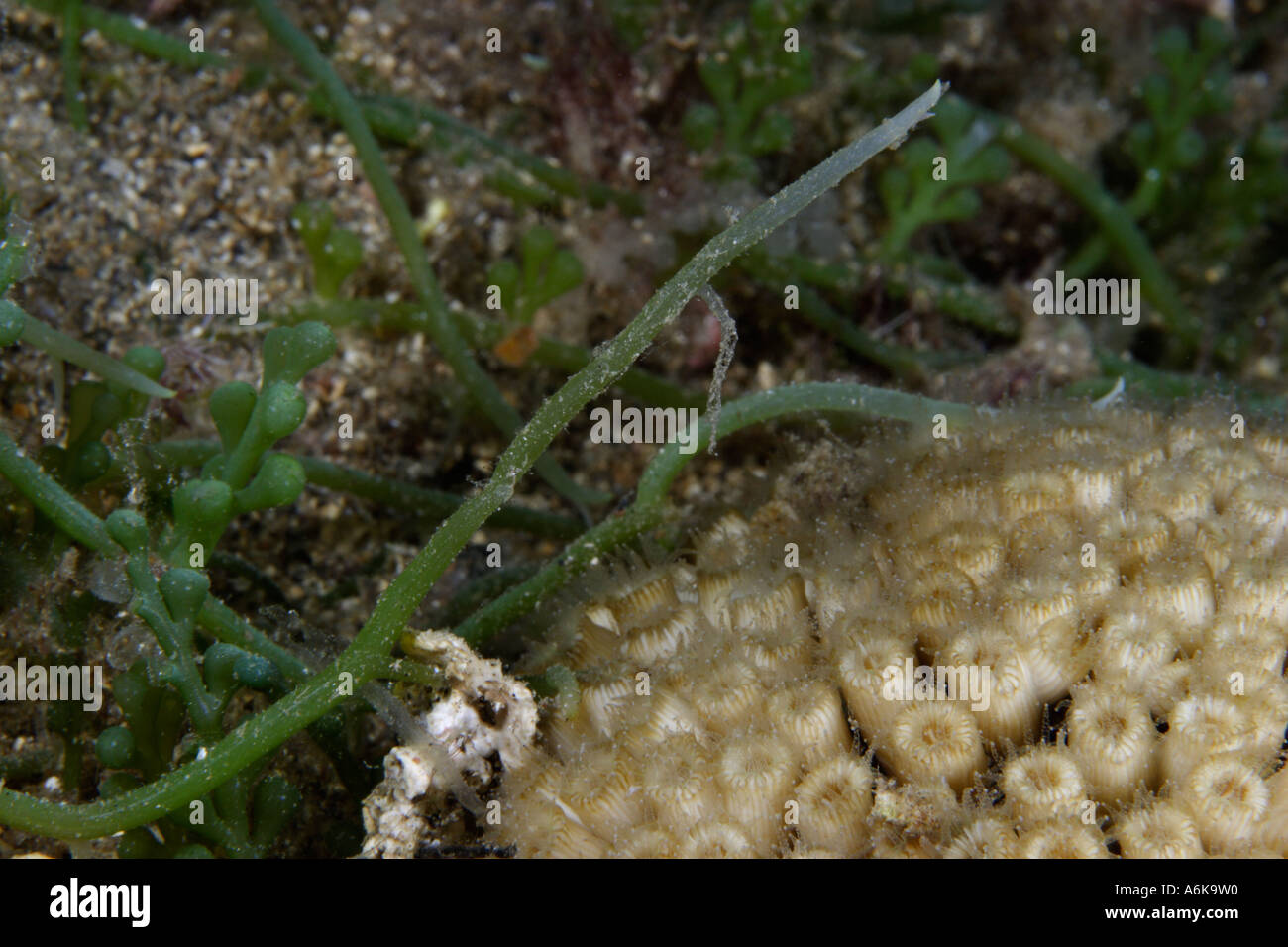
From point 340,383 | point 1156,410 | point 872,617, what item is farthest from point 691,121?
point 872,617

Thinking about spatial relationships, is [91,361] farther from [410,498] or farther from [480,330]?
[480,330]

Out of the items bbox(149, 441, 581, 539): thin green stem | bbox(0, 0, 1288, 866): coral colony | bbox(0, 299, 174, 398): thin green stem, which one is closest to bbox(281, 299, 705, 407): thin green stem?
bbox(0, 0, 1288, 866): coral colony

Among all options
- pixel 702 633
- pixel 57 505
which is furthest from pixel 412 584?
pixel 57 505

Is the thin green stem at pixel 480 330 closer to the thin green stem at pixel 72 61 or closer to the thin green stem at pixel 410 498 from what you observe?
the thin green stem at pixel 410 498

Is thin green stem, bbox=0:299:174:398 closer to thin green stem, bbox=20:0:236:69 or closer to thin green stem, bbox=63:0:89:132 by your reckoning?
thin green stem, bbox=63:0:89:132

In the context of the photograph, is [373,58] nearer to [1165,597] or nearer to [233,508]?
[233,508]
